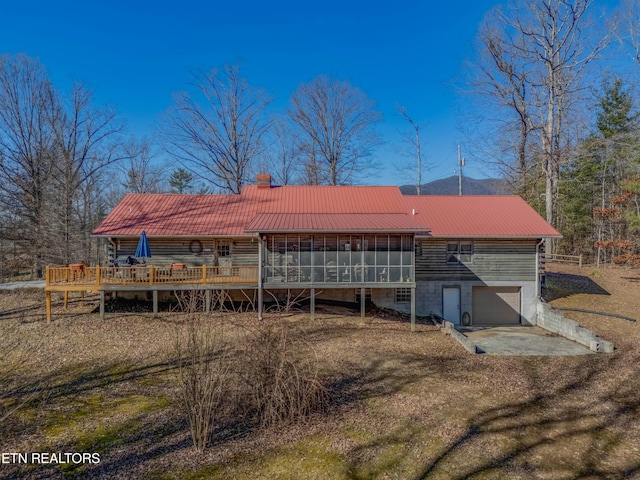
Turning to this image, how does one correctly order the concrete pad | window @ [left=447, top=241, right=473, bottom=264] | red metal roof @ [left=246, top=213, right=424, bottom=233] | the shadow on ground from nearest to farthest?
the concrete pad, red metal roof @ [left=246, top=213, right=424, bottom=233], window @ [left=447, top=241, right=473, bottom=264], the shadow on ground

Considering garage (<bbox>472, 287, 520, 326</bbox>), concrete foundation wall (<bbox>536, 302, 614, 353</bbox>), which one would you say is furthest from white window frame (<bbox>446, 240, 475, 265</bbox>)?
concrete foundation wall (<bbox>536, 302, 614, 353</bbox>)

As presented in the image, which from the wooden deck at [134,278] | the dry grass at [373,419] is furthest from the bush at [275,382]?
the wooden deck at [134,278]

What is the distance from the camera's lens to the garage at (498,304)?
17.4m

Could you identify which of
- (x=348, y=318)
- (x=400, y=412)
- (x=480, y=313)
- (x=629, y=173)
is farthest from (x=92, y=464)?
(x=629, y=173)

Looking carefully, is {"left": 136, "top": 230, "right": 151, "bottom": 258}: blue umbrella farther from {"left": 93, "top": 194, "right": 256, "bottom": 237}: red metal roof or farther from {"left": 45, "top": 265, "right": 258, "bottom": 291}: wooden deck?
{"left": 93, "top": 194, "right": 256, "bottom": 237}: red metal roof

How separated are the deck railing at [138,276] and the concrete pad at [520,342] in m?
9.02

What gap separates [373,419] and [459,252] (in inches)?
463

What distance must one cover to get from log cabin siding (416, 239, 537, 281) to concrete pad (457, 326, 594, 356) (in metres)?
2.36

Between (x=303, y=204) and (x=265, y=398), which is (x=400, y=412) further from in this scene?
(x=303, y=204)

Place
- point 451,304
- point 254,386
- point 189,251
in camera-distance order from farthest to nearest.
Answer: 1. point 451,304
2. point 189,251
3. point 254,386

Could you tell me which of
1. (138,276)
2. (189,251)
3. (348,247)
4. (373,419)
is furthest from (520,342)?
(138,276)

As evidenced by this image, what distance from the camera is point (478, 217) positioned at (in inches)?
715

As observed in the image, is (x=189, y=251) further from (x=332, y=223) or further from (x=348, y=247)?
(x=348, y=247)

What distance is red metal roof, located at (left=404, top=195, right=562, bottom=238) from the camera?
16.8 m
